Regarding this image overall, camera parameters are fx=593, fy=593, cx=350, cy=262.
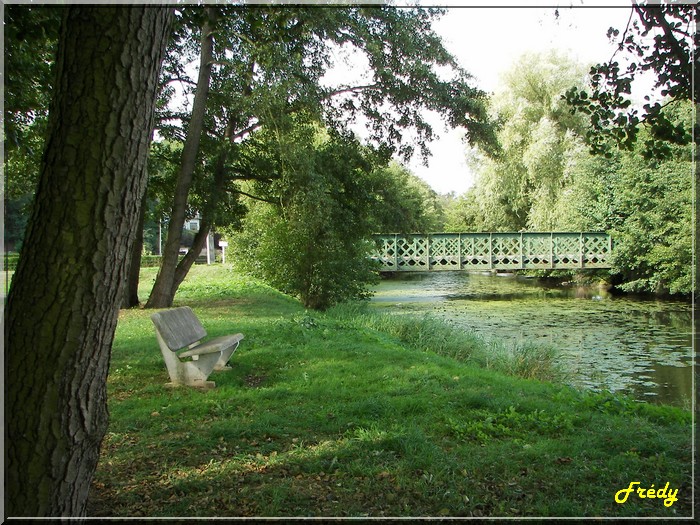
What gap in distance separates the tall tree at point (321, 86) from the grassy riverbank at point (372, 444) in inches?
234

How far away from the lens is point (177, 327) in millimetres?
6027

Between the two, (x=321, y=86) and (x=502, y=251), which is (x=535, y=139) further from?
(x=321, y=86)

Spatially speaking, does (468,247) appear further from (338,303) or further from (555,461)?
(555,461)

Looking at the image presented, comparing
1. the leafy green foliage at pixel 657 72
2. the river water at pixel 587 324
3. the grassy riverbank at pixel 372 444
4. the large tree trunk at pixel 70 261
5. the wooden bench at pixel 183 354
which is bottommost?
the river water at pixel 587 324

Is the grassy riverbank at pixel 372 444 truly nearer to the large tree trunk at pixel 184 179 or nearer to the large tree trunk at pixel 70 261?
the large tree trunk at pixel 70 261

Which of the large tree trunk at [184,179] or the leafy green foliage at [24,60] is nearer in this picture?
the leafy green foliage at [24,60]

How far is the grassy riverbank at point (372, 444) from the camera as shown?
3184mm

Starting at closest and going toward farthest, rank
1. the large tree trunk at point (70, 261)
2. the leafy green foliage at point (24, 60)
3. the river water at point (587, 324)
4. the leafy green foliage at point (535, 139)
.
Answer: the large tree trunk at point (70, 261)
the leafy green foliage at point (24, 60)
the river water at point (587, 324)
the leafy green foliage at point (535, 139)

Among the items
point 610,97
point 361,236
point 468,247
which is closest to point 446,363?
point 610,97

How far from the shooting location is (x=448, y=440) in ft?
14.1

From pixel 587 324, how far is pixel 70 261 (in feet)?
50.9

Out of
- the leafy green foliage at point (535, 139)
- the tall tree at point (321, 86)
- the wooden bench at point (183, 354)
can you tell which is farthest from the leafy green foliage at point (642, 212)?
the wooden bench at point (183, 354)

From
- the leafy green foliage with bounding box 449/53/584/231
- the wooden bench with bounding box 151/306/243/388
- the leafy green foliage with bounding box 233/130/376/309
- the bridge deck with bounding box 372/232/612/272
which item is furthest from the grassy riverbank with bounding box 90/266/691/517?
the leafy green foliage with bounding box 449/53/584/231

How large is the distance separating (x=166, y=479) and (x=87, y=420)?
3.89 ft
